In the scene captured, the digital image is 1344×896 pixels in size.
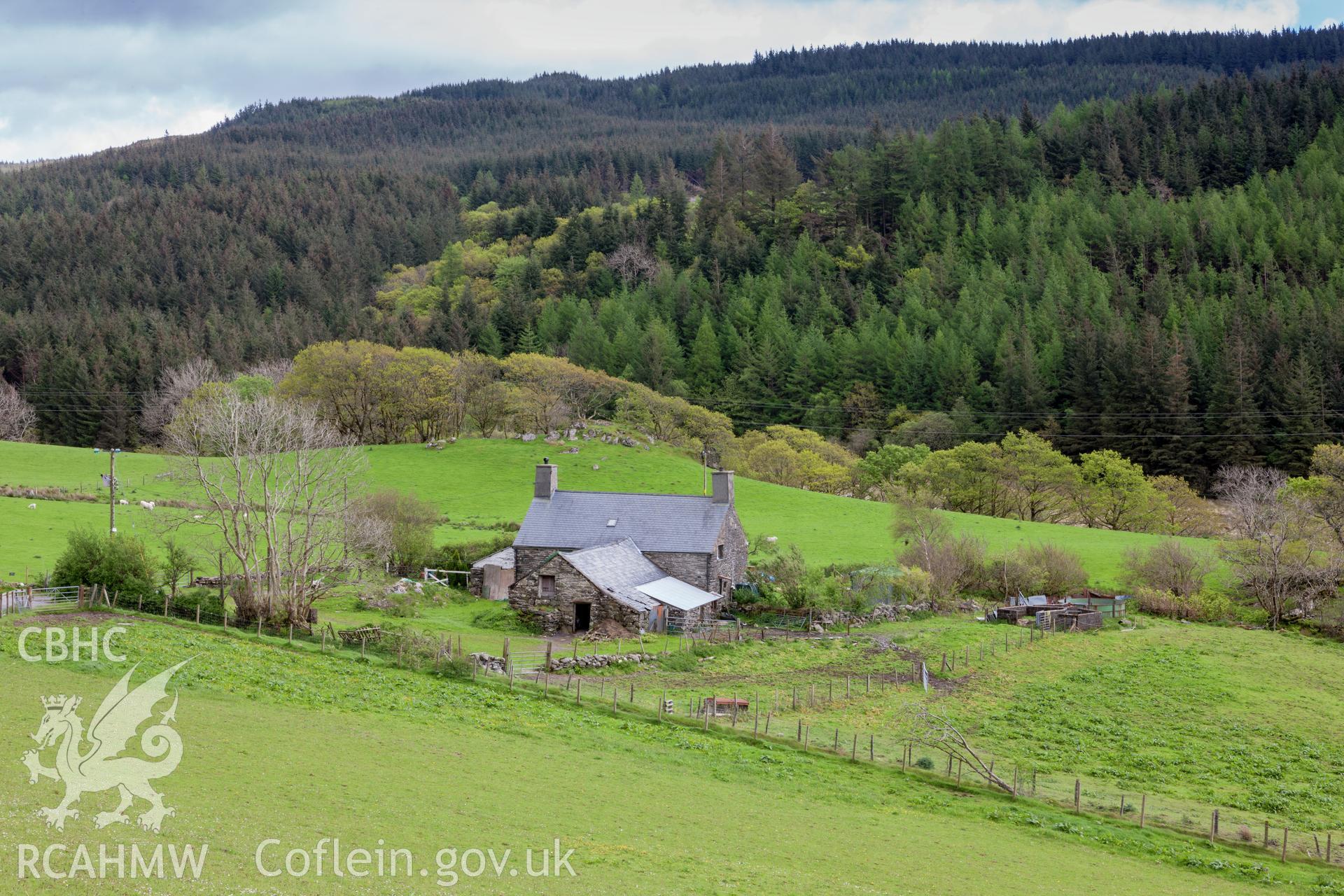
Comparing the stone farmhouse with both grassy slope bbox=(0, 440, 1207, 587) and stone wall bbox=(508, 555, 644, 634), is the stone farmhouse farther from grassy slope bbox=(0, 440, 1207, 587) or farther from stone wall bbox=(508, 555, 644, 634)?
grassy slope bbox=(0, 440, 1207, 587)

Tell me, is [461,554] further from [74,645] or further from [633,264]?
[633,264]

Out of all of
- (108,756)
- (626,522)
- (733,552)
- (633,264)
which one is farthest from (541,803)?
(633,264)

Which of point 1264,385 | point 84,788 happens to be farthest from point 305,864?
point 1264,385

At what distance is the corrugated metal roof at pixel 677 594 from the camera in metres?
50.4

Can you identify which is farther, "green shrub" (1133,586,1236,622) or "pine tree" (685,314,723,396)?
"pine tree" (685,314,723,396)

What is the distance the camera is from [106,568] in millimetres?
39938

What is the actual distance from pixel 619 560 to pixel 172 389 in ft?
260

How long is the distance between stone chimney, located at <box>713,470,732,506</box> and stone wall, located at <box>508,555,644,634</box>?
10.5m

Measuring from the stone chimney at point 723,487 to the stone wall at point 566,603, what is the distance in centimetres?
1048

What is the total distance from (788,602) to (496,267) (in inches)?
4952

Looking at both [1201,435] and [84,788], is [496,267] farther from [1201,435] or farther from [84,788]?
[84,788]

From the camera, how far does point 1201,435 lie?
102 meters

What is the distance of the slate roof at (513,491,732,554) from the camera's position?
56156 mm

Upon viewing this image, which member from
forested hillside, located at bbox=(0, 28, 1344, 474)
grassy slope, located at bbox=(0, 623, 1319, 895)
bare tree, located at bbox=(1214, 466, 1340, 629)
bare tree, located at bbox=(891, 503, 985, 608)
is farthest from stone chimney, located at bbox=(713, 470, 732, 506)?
forested hillside, located at bbox=(0, 28, 1344, 474)
